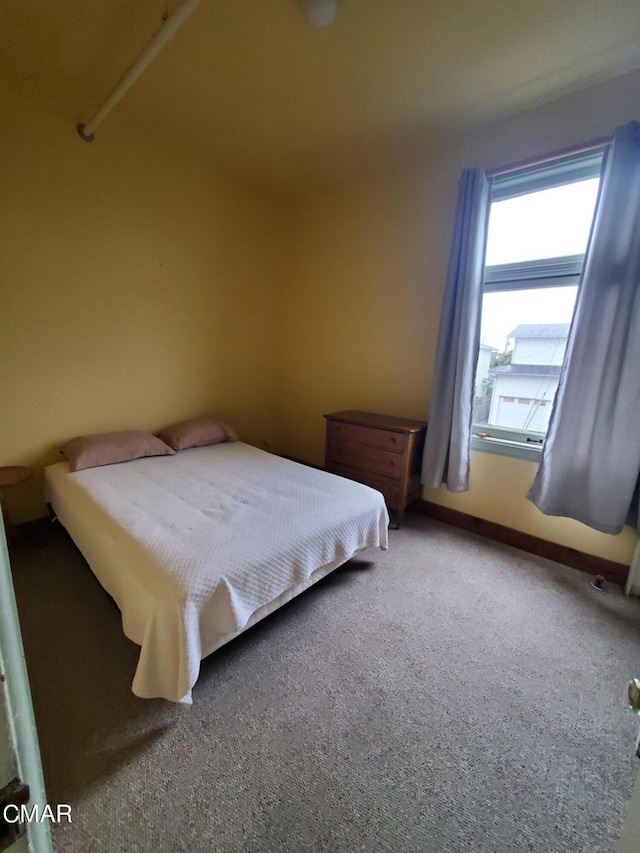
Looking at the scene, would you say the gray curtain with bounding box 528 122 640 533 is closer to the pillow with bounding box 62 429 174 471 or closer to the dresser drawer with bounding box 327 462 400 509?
the dresser drawer with bounding box 327 462 400 509

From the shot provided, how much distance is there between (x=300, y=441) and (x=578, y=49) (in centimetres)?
324

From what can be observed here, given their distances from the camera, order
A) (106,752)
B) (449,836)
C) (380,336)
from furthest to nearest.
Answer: (380,336) < (106,752) < (449,836)

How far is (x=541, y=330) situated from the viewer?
87.0 inches

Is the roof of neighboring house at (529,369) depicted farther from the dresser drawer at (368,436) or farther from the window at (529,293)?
the dresser drawer at (368,436)

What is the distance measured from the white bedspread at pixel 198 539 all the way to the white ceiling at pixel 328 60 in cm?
225

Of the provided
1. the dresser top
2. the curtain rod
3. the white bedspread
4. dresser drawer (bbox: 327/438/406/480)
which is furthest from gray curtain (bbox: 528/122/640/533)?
the white bedspread

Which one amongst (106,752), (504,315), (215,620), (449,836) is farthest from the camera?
(504,315)

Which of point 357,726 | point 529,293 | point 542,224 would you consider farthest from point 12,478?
point 542,224

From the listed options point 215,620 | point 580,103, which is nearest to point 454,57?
point 580,103

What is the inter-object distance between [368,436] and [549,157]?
1.97 metres

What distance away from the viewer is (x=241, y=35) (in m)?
1.65

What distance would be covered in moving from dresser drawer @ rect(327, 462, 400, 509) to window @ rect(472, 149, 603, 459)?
66cm

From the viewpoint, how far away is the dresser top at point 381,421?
2.49 meters

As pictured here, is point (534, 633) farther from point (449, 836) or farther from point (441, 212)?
point (441, 212)
